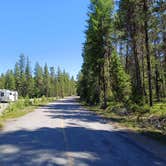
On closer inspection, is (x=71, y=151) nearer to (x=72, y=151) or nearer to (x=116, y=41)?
(x=72, y=151)

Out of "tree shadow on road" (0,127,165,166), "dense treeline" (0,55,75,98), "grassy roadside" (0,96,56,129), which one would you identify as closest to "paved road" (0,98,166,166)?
"tree shadow on road" (0,127,165,166)

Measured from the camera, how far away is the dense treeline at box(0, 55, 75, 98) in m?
121

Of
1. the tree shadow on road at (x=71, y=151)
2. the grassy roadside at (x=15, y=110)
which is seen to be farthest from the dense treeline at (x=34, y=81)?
the tree shadow on road at (x=71, y=151)

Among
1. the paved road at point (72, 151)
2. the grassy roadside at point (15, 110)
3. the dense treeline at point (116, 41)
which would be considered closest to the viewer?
the paved road at point (72, 151)

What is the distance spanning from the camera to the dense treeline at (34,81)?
12062 cm

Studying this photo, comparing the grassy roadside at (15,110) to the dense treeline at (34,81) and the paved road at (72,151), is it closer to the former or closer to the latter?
the paved road at (72,151)

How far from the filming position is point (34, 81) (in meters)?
133

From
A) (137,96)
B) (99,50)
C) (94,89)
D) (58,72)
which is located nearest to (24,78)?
(58,72)

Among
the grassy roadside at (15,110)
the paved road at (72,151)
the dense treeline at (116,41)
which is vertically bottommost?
the paved road at (72,151)

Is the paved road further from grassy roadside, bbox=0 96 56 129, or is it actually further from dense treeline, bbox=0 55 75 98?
dense treeline, bbox=0 55 75 98

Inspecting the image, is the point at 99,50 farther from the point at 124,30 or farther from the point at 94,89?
the point at 94,89

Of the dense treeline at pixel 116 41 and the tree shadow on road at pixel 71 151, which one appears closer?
the tree shadow on road at pixel 71 151

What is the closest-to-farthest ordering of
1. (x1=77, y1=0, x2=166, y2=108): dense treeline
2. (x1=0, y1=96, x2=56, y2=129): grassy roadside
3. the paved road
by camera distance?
the paved road → (x1=0, y1=96, x2=56, y2=129): grassy roadside → (x1=77, y1=0, x2=166, y2=108): dense treeline

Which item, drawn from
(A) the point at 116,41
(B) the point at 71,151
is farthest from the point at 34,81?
(B) the point at 71,151
